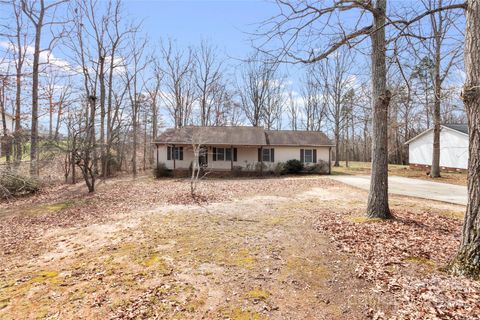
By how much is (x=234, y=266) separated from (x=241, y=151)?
17486 mm

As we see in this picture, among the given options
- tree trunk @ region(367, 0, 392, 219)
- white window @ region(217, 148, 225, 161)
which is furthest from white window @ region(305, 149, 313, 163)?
tree trunk @ region(367, 0, 392, 219)

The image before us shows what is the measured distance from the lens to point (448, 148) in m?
20.4

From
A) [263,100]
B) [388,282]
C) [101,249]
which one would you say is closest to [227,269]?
[388,282]

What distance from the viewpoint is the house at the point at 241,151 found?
20656 mm

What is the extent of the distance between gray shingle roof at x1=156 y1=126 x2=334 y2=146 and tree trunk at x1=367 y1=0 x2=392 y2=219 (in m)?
13.9

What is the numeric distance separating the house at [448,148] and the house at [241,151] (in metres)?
9.84

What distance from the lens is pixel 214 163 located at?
21172mm

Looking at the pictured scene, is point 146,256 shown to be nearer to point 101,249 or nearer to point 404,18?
point 101,249

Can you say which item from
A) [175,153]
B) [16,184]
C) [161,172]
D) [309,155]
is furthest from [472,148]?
[175,153]

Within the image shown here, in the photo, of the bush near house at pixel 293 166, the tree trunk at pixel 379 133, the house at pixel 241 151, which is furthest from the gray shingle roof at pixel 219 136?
the tree trunk at pixel 379 133

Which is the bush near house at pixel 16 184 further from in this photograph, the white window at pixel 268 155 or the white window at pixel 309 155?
the white window at pixel 309 155

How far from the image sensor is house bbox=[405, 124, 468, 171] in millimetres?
19141

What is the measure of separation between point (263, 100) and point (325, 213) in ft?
90.9

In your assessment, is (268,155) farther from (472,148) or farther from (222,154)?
(472,148)
